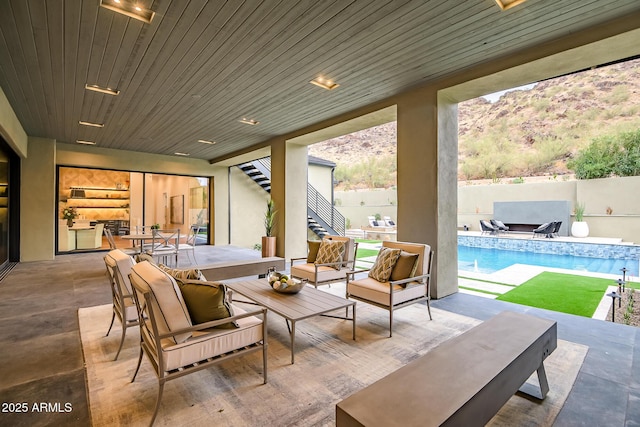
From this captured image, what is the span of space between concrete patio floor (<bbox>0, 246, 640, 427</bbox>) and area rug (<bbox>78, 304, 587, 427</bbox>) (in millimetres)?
103

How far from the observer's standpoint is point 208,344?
211 cm

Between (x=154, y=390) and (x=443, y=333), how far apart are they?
283cm

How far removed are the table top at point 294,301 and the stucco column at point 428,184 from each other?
6.95ft

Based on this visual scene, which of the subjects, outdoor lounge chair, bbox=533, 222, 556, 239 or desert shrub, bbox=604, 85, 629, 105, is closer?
outdoor lounge chair, bbox=533, 222, 556, 239

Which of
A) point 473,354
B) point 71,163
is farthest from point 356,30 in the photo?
point 71,163

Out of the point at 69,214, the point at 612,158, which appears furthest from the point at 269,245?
the point at 612,158

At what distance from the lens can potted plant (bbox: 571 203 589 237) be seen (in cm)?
1229

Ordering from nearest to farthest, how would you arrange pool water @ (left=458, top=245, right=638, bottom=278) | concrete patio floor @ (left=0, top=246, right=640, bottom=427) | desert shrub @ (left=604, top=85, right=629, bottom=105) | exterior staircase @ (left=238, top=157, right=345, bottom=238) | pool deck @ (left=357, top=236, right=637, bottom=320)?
1. concrete patio floor @ (left=0, top=246, right=640, bottom=427)
2. pool deck @ (left=357, top=236, right=637, bottom=320)
3. pool water @ (left=458, top=245, right=638, bottom=278)
4. exterior staircase @ (left=238, top=157, right=345, bottom=238)
5. desert shrub @ (left=604, top=85, right=629, bottom=105)

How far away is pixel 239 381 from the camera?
2402mm

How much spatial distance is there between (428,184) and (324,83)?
2.24 meters

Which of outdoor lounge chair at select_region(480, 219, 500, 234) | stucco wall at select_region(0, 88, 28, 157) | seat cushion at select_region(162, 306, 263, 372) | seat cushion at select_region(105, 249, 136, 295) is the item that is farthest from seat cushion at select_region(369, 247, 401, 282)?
outdoor lounge chair at select_region(480, 219, 500, 234)

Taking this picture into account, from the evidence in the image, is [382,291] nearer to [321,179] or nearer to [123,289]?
[123,289]

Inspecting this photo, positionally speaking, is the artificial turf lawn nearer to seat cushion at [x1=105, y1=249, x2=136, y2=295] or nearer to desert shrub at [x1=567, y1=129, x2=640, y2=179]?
seat cushion at [x1=105, y1=249, x2=136, y2=295]

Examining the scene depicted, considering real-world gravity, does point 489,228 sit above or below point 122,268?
below
